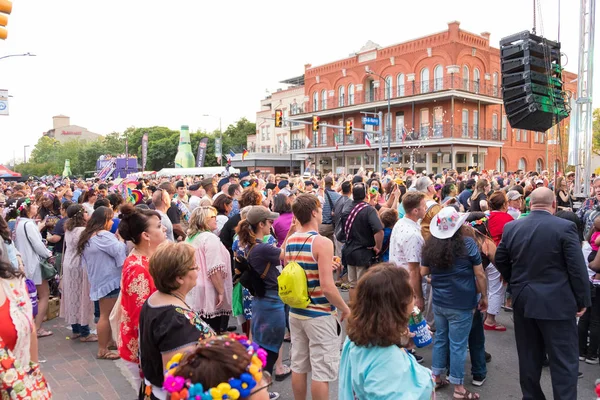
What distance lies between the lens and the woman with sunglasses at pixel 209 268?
4871 millimetres

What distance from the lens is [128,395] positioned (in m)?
4.52

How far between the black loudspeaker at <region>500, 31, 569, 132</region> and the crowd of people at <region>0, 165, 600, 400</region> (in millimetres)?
1511

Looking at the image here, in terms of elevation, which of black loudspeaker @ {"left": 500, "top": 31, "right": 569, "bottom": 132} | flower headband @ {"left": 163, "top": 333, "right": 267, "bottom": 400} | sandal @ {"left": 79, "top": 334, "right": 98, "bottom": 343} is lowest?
sandal @ {"left": 79, "top": 334, "right": 98, "bottom": 343}

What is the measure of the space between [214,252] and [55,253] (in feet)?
12.7

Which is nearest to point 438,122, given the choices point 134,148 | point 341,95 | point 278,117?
point 341,95

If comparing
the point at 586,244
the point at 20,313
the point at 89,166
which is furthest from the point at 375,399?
the point at 89,166

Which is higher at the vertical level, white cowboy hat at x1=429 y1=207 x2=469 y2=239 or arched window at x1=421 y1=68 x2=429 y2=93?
arched window at x1=421 y1=68 x2=429 y2=93

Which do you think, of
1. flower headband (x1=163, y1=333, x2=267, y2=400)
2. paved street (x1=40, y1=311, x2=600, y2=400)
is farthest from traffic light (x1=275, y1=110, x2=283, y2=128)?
flower headband (x1=163, y1=333, x2=267, y2=400)

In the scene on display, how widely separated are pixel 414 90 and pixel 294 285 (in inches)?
1420

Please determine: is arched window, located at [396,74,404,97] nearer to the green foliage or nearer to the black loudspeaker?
the green foliage

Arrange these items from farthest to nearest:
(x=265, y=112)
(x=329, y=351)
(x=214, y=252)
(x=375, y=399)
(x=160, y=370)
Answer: (x=265, y=112) < (x=214, y=252) < (x=329, y=351) < (x=160, y=370) < (x=375, y=399)

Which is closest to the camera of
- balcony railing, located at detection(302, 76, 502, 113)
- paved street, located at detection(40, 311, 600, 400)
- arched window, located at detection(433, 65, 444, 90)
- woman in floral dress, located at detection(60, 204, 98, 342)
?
paved street, located at detection(40, 311, 600, 400)

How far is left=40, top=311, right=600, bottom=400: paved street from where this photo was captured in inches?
177

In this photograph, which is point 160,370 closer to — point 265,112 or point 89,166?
point 265,112
